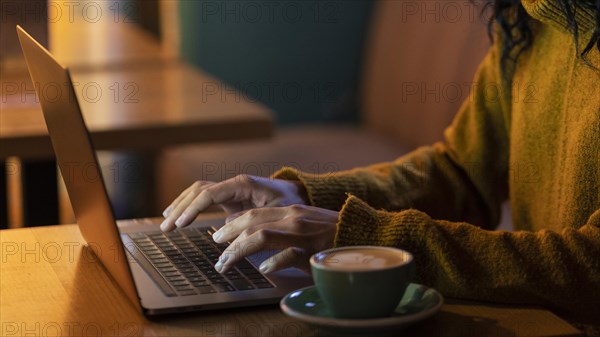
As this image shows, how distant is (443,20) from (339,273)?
67.1 inches

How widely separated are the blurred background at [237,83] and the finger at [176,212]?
413 millimetres

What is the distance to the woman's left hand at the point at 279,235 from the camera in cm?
84

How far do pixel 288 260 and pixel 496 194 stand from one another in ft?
1.71

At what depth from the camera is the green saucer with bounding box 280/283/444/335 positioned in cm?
70

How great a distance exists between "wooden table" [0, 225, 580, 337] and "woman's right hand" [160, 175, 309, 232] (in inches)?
3.8

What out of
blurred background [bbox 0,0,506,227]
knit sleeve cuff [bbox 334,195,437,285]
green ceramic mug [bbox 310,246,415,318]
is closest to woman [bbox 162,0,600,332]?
knit sleeve cuff [bbox 334,195,437,285]

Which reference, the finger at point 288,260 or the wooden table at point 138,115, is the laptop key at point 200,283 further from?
the wooden table at point 138,115

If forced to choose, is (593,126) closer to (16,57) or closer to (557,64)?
(557,64)

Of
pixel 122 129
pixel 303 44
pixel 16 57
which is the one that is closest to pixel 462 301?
pixel 122 129

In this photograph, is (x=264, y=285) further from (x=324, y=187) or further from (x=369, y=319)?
(x=324, y=187)

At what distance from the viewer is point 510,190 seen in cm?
128

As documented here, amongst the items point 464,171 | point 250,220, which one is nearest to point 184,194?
point 250,220

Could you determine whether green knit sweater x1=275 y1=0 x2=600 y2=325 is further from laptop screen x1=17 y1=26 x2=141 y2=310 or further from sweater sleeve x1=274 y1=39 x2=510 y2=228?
laptop screen x1=17 y1=26 x2=141 y2=310

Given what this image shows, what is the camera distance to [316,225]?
88cm
